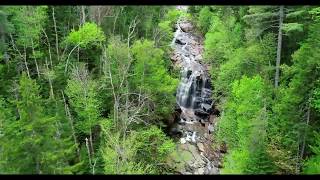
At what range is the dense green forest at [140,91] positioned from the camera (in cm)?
1961

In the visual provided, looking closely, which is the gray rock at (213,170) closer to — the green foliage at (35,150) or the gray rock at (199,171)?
the gray rock at (199,171)

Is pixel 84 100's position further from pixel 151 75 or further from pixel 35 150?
pixel 35 150

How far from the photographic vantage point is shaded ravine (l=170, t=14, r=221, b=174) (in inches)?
1039

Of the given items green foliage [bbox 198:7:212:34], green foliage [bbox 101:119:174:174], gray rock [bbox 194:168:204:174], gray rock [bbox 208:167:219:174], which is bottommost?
gray rock [bbox 194:168:204:174]

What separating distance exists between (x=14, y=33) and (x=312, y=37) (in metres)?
19.9

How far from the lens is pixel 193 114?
109 ft

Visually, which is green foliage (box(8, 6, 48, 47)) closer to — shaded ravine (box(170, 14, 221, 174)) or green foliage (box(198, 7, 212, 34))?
shaded ravine (box(170, 14, 221, 174))

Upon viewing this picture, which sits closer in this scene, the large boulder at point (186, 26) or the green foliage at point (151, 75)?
the green foliage at point (151, 75)

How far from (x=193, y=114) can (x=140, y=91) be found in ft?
24.2

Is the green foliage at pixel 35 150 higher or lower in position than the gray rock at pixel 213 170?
higher

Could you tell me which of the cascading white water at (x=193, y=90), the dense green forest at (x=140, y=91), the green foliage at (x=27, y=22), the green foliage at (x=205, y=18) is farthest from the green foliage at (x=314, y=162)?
the green foliage at (x=205, y=18)

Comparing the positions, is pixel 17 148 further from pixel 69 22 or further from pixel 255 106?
pixel 69 22

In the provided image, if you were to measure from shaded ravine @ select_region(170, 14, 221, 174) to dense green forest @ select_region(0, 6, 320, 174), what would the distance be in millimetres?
906

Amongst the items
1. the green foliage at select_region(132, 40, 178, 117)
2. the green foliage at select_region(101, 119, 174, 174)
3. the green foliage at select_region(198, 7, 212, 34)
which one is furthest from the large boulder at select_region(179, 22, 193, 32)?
the green foliage at select_region(101, 119, 174, 174)
